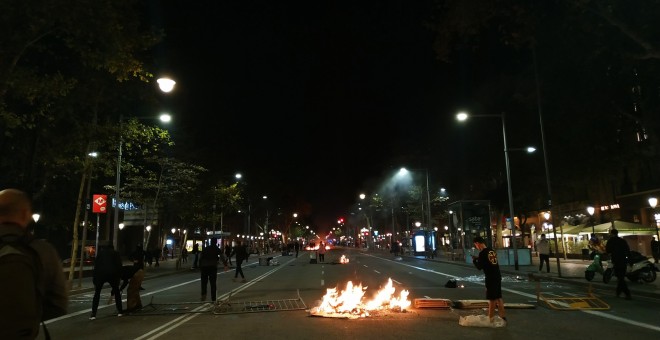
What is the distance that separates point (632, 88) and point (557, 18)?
255 inches

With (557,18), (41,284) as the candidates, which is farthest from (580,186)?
(41,284)

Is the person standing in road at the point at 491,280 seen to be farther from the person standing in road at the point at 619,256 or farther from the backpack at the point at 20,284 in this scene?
the backpack at the point at 20,284

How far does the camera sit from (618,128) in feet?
74.5

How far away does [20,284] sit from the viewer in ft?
9.60

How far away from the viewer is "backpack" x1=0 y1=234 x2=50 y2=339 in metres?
2.88

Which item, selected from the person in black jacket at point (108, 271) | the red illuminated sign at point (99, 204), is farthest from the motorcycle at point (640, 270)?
the red illuminated sign at point (99, 204)

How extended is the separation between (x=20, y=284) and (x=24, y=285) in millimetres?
25

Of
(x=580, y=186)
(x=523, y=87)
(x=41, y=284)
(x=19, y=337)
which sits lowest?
(x=19, y=337)

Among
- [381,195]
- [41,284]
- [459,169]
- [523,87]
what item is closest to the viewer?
[41,284]

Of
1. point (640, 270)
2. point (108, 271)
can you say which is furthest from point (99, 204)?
point (640, 270)

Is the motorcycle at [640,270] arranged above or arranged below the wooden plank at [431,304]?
above

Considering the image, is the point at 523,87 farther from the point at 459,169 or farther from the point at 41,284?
the point at 41,284

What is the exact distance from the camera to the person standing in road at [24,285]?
288 centimetres

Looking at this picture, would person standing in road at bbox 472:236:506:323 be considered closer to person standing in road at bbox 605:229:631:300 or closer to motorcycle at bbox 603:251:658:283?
person standing in road at bbox 605:229:631:300
